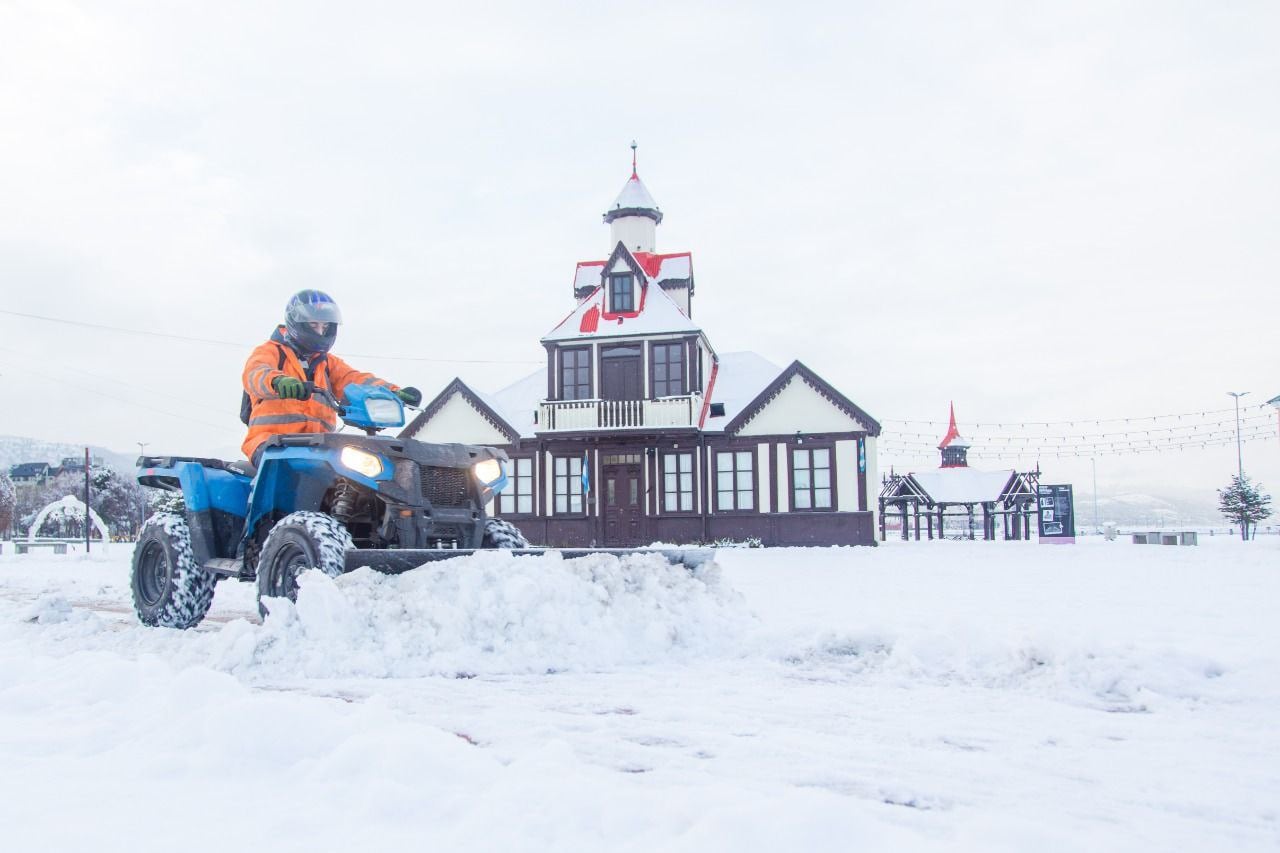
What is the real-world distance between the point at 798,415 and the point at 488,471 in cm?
1887

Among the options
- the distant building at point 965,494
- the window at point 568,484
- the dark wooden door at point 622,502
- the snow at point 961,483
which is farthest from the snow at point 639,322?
the snow at point 961,483

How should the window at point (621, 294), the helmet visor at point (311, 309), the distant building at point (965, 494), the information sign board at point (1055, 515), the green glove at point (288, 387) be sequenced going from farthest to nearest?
the distant building at point (965, 494), the information sign board at point (1055, 515), the window at point (621, 294), the helmet visor at point (311, 309), the green glove at point (288, 387)

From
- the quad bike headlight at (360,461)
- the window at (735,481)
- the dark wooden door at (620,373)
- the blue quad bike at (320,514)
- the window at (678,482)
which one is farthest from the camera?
the dark wooden door at (620,373)

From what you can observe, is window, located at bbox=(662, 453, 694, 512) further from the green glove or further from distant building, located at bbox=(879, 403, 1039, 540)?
the green glove

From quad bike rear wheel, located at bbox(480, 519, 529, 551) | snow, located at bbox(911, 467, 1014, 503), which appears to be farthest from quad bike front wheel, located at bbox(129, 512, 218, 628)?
snow, located at bbox(911, 467, 1014, 503)

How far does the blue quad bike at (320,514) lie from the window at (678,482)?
1831 cm

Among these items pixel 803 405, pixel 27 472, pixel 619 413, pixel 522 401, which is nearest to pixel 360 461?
pixel 619 413

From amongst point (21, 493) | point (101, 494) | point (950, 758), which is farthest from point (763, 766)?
point (21, 493)

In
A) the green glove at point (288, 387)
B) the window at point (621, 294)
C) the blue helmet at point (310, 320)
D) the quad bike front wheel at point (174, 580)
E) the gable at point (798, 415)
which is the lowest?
the quad bike front wheel at point (174, 580)

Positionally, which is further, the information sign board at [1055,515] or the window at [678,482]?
the information sign board at [1055,515]

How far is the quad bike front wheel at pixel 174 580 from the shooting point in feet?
21.1

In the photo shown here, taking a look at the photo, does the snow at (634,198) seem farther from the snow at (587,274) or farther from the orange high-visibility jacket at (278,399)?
the orange high-visibility jacket at (278,399)

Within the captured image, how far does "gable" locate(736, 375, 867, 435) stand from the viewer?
24.1 metres

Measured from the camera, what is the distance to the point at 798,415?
960 inches
